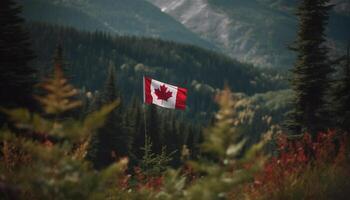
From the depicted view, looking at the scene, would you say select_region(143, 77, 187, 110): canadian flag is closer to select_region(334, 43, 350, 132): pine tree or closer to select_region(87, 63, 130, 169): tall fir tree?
select_region(334, 43, 350, 132): pine tree

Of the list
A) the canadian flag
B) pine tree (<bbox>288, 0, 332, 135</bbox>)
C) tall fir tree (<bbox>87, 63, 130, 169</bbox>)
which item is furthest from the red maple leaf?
tall fir tree (<bbox>87, 63, 130, 169</bbox>)

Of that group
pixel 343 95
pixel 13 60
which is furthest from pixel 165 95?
pixel 343 95

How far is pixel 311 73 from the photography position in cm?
2327

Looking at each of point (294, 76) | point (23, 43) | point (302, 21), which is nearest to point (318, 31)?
point (302, 21)

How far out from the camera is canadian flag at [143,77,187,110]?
1323 centimetres

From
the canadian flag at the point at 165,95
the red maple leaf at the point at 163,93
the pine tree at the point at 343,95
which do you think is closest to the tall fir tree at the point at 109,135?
the pine tree at the point at 343,95

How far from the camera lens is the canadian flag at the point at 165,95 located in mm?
13234

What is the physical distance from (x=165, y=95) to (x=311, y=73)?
13.3 m

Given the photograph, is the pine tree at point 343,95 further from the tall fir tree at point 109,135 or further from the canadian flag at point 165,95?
the tall fir tree at point 109,135

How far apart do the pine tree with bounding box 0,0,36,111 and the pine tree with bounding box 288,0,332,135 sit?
16.3 m

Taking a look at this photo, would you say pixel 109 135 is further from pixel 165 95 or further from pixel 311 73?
pixel 165 95

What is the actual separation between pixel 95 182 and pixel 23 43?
22334mm

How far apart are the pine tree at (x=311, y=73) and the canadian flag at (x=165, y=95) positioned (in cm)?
1196

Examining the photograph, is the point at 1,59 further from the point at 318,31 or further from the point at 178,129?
the point at 178,129
